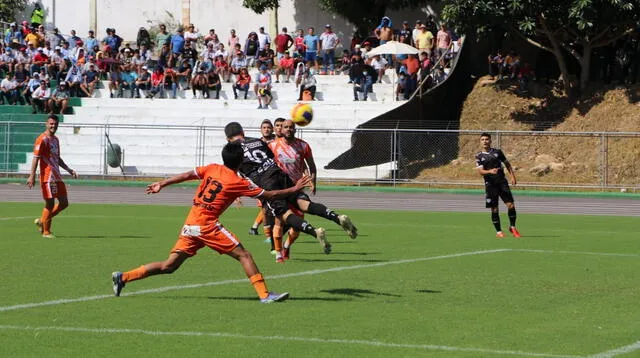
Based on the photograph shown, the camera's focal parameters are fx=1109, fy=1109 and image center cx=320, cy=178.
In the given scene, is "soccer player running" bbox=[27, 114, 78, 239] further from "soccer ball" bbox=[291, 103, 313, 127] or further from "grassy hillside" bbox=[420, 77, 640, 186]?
"grassy hillside" bbox=[420, 77, 640, 186]

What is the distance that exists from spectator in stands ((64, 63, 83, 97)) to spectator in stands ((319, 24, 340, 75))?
980cm

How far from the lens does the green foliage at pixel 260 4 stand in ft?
160

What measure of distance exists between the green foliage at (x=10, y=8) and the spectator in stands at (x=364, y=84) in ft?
68.3

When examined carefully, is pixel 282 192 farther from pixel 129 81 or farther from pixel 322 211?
pixel 129 81

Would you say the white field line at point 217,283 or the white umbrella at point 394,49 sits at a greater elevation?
the white umbrella at point 394,49

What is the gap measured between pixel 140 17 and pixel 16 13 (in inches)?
247

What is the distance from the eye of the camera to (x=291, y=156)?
15.9 meters

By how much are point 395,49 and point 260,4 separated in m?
11.2

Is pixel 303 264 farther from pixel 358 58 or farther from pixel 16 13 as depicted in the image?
pixel 16 13

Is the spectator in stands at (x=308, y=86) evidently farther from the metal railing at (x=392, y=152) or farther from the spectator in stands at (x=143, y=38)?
the spectator in stands at (x=143, y=38)

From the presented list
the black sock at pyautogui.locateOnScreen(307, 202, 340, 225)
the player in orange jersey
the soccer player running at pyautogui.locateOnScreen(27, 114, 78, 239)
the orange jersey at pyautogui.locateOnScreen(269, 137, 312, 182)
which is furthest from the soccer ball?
the soccer player running at pyautogui.locateOnScreen(27, 114, 78, 239)

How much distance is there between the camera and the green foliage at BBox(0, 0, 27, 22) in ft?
177

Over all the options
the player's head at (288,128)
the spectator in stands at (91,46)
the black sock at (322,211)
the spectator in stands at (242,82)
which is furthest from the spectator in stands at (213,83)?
the black sock at (322,211)

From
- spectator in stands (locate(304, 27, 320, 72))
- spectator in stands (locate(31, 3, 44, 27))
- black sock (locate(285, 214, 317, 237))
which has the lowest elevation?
black sock (locate(285, 214, 317, 237))
